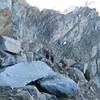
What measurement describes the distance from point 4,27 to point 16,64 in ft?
16.3

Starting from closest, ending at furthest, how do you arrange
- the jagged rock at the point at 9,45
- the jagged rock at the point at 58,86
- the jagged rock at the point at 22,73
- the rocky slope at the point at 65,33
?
1. the jagged rock at the point at 22,73
2. the jagged rock at the point at 58,86
3. the jagged rock at the point at 9,45
4. the rocky slope at the point at 65,33

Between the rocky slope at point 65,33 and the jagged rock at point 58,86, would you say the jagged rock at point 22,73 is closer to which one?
the jagged rock at point 58,86

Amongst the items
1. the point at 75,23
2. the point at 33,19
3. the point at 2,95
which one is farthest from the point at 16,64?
the point at 75,23

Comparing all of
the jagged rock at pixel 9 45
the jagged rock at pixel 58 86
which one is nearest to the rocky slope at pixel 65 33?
the jagged rock at pixel 9 45

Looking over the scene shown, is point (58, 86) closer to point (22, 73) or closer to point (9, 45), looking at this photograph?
point (22, 73)

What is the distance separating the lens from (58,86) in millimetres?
13828

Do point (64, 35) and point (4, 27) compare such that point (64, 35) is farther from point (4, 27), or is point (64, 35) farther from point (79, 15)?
point (4, 27)

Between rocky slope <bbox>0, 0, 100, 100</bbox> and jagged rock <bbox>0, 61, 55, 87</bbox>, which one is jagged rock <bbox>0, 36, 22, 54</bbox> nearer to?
jagged rock <bbox>0, 61, 55, 87</bbox>

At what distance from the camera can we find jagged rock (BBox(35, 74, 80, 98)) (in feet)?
44.9

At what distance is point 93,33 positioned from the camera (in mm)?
56688

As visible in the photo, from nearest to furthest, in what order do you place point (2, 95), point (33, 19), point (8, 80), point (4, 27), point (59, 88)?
point (2, 95)
point (8, 80)
point (59, 88)
point (4, 27)
point (33, 19)

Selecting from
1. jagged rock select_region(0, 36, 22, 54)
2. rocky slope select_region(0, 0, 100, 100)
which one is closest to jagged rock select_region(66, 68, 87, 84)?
rocky slope select_region(0, 0, 100, 100)

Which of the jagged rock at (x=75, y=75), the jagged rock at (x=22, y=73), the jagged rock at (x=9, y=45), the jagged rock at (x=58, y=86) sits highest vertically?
the jagged rock at (x=9, y=45)

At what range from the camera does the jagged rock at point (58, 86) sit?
13.7m
